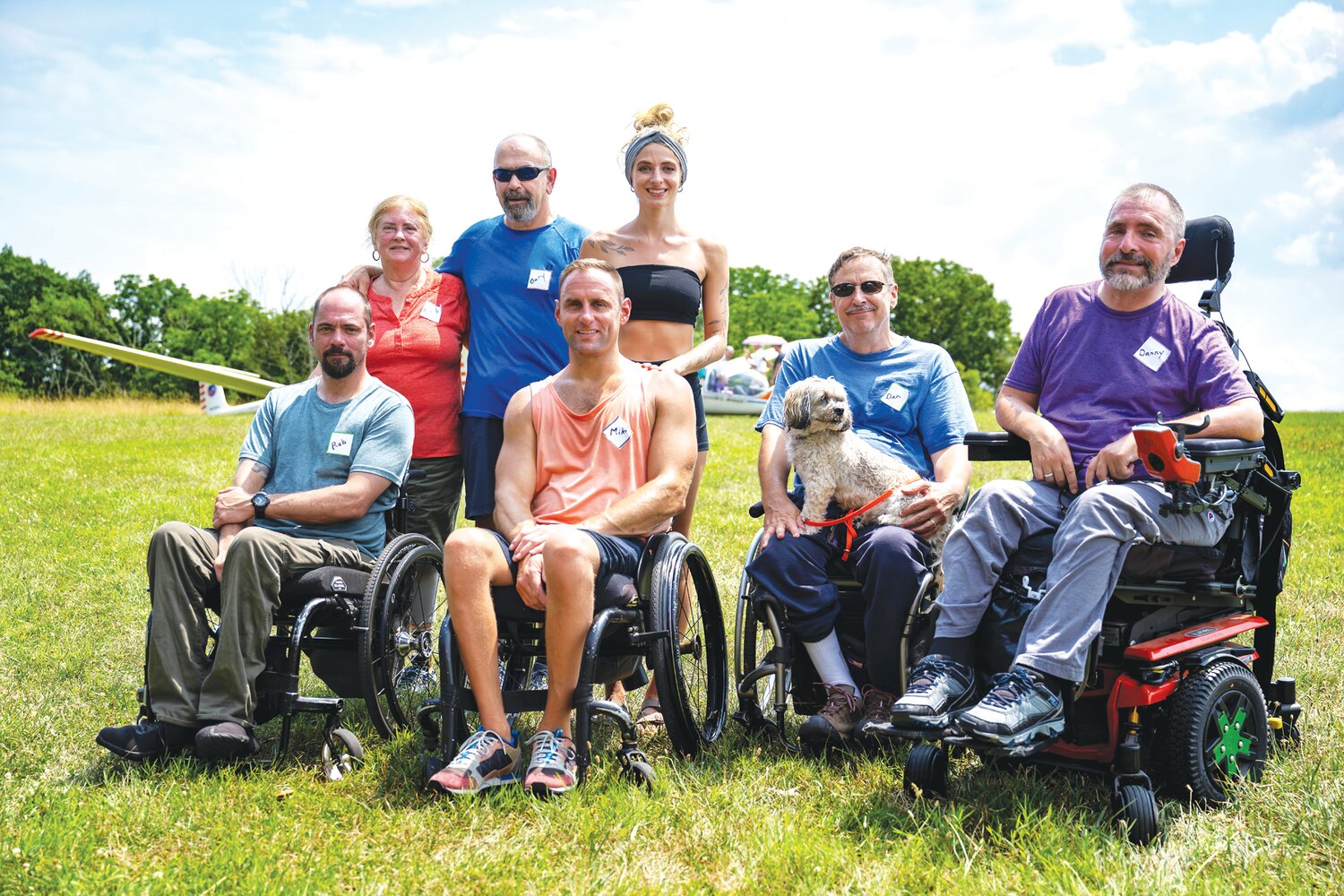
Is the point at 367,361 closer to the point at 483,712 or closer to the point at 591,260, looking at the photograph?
the point at 591,260

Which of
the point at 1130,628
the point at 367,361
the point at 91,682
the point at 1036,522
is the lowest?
the point at 91,682

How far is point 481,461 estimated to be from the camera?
445 centimetres

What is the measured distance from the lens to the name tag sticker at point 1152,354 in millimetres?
3463

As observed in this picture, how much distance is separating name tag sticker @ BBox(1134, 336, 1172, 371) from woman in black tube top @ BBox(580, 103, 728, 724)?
1.56 meters

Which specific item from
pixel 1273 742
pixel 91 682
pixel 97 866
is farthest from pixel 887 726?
pixel 91 682

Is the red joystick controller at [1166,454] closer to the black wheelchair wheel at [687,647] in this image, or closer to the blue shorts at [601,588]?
the black wheelchair wheel at [687,647]

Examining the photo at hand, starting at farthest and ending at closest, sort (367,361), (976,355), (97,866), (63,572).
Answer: (976,355), (63,572), (367,361), (97,866)

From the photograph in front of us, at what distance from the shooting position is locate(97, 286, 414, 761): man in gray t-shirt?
3.49 metres

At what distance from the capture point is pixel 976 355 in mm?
55781

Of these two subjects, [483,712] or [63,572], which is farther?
[63,572]

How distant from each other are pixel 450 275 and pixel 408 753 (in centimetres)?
205

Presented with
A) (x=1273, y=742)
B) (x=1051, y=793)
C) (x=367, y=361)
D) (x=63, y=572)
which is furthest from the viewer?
(x=63, y=572)

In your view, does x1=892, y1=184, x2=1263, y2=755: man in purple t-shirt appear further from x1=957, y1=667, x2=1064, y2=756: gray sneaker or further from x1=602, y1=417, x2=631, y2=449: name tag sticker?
x1=602, y1=417, x2=631, y2=449: name tag sticker

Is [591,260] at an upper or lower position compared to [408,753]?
upper
